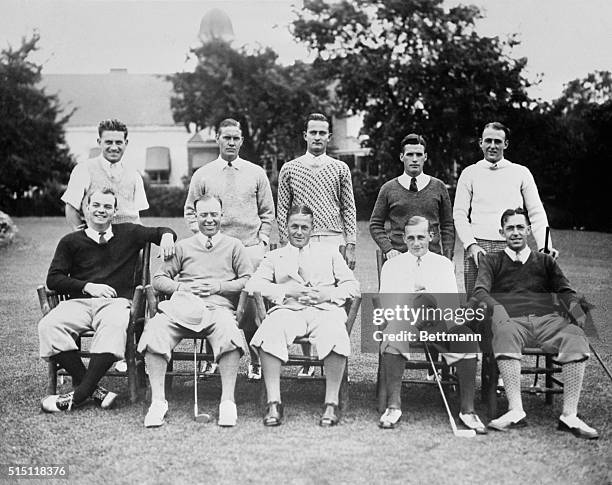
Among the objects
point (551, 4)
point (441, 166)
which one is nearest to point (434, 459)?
point (551, 4)

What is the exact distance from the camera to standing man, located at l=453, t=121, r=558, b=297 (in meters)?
4.41

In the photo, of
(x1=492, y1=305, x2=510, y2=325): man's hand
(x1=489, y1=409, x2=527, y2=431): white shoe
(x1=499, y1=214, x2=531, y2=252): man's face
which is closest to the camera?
(x1=489, y1=409, x2=527, y2=431): white shoe

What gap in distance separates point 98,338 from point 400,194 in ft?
6.62

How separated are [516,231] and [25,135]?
63.9 ft

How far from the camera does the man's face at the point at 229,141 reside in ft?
15.0

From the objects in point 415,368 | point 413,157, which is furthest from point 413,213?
point 415,368

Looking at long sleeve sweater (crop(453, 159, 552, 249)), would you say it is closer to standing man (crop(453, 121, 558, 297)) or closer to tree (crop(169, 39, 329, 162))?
standing man (crop(453, 121, 558, 297))

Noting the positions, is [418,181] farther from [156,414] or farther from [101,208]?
[156,414]

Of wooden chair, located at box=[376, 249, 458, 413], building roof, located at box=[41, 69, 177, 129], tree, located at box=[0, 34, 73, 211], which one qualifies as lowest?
wooden chair, located at box=[376, 249, 458, 413]

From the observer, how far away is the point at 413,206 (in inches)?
174

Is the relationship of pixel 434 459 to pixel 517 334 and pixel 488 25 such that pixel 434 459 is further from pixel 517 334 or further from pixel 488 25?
pixel 488 25

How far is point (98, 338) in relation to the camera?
13.1 feet

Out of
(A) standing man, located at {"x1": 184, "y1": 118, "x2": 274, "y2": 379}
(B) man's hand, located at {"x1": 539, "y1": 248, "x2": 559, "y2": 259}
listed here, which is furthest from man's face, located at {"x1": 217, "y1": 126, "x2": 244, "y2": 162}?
(B) man's hand, located at {"x1": 539, "y1": 248, "x2": 559, "y2": 259}

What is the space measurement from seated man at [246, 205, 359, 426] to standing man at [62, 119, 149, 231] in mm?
1031
